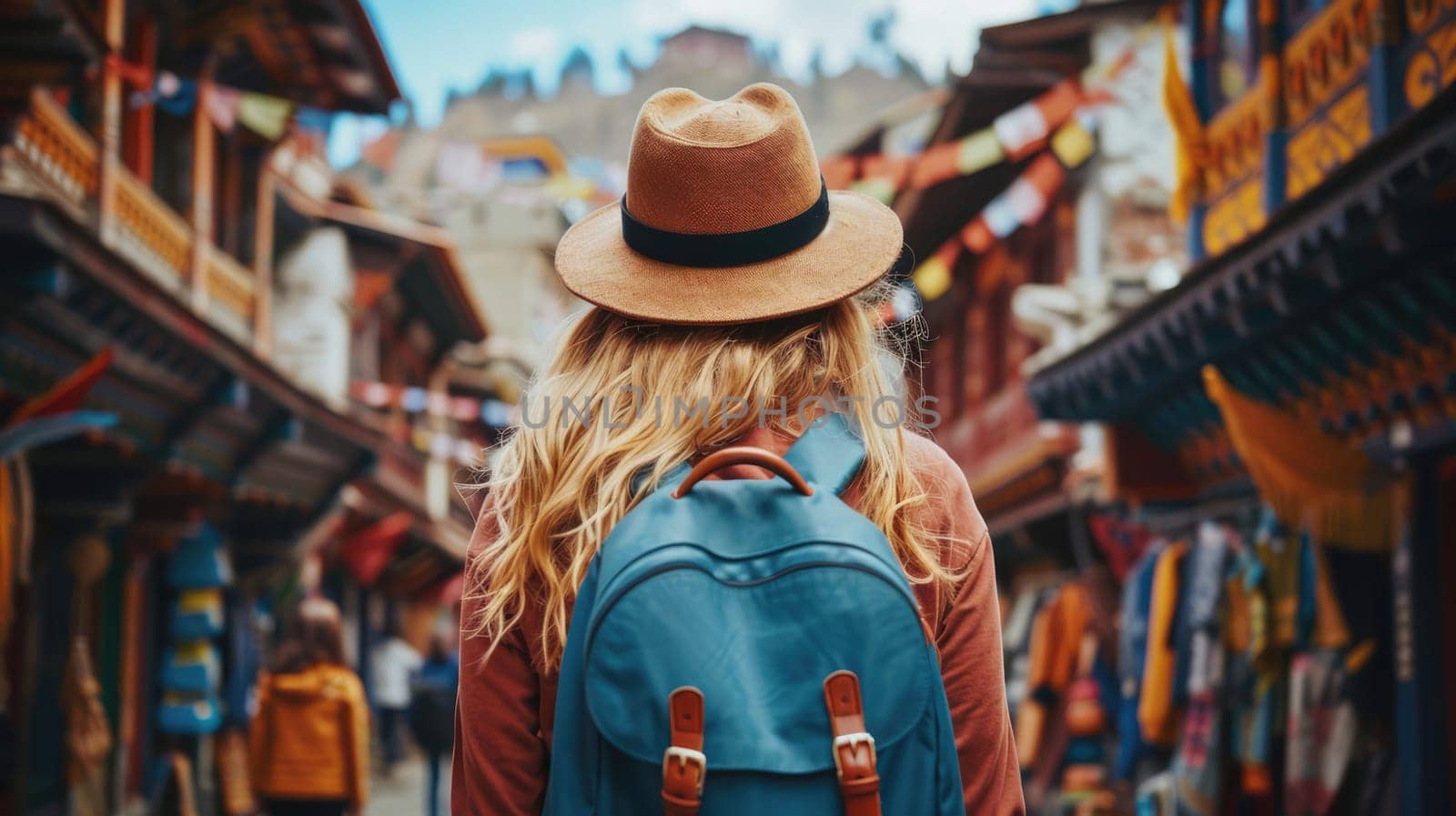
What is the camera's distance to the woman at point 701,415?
2.02 meters

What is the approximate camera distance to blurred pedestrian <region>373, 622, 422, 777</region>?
19688mm

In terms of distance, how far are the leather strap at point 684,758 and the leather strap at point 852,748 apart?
0.15m

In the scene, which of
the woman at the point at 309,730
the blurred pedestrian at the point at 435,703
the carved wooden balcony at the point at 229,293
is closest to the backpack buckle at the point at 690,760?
the woman at the point at 309,730

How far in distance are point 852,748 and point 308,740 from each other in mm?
6908

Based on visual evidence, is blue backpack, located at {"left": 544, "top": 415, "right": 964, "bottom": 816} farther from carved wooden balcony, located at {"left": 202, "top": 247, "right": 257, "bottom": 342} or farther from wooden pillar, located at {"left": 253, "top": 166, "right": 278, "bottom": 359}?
wooden pillar, located at {"left": 253, "top": 166, "right": 278, "bottom": 359}

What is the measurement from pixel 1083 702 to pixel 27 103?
7.36 m

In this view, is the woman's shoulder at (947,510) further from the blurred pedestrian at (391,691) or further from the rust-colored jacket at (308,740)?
the blurred pedestrian at (391,691)

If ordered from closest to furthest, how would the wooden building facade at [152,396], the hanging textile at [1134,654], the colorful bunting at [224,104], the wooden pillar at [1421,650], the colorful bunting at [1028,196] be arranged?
the wooden pillar at [1421,650] → the wooden building facade at [152,396] → the hanging textile at [1134,654] → the colorful bunting at [224,104] → the colorful bunting at [1028,196]

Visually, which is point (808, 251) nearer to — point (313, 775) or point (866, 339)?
point (866, 339)

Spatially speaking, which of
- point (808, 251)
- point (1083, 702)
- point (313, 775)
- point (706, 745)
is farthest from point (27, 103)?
point (1083, 702)

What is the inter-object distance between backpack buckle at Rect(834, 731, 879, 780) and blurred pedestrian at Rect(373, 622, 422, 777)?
18.2 meters

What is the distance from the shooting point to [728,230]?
2.23m

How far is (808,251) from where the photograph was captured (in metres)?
2.24

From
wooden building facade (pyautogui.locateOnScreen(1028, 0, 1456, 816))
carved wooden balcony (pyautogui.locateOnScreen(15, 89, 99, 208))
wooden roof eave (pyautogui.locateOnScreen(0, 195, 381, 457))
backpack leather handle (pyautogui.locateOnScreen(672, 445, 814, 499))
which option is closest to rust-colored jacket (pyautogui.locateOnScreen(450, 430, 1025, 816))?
backpack leather handle (pyautogui.locateOnScreen(672, 445, 814, 499))
